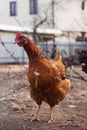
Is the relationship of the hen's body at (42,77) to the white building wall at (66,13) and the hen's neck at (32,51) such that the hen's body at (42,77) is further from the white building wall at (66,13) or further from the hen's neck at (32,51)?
the white building wall at (66,13)

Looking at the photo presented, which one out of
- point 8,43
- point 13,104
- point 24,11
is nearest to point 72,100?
point 13,104

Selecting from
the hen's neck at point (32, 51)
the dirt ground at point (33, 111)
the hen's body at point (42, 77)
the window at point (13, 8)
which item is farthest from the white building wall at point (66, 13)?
the hen's neck at point (32, 51)

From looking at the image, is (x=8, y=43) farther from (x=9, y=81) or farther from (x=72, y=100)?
(x=72, y=100)

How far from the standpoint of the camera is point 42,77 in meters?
7.45

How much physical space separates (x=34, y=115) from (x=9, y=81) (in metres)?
6.63

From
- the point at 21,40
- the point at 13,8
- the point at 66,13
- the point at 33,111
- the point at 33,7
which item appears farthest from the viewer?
the point at 13,8

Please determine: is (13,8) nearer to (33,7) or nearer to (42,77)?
(33,7)

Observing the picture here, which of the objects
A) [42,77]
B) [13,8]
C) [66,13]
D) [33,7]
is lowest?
[66,13]

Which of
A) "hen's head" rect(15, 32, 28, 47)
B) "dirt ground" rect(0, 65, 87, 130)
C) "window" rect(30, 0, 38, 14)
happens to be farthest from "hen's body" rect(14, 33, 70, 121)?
"window" rect(30, 0, 38, 14)

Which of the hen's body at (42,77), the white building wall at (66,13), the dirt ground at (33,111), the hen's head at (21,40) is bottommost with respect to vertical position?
the white building wall at (66,13)

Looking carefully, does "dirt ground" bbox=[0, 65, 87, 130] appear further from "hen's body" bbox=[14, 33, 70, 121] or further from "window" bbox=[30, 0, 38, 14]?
"window" bbox=[30, 0, 38, 14]

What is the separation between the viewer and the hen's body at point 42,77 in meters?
7.46

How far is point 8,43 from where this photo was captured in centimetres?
3212

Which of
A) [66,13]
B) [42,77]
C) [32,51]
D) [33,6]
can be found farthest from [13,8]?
[42,77]
